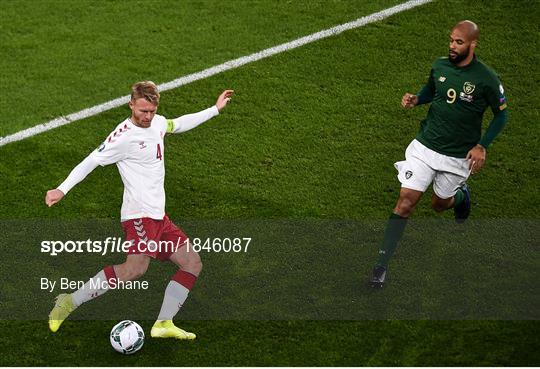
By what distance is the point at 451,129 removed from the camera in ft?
30.5

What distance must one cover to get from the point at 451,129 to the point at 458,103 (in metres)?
0.24

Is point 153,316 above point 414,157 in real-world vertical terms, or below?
below

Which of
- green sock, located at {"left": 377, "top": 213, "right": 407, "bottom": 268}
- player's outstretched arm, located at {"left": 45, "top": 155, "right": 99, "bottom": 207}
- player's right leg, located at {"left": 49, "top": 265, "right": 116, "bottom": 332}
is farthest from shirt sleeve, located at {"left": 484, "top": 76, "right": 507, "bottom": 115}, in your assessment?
player's right leg, located at {"left": 49, "top": 265, "right": 116, "bottom": 332}

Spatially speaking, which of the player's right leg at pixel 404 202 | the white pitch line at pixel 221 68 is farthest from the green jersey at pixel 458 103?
the white pitch line at pixel 221 68

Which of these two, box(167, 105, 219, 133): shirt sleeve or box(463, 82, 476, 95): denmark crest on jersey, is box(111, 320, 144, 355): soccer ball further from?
box(463, 82, 476, 95): denmark crest on jersey

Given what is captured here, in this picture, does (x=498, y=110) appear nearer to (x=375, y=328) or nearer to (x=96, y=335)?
(x=375, y=328)

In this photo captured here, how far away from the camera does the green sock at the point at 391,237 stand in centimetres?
924

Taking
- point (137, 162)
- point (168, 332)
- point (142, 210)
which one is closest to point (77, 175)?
point (137, 162)

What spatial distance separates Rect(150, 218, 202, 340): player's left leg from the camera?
344 inches

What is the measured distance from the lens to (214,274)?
9.65 metres

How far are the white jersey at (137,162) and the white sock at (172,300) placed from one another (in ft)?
1.91

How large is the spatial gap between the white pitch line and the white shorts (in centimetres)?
360

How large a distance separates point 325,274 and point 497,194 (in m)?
2.02

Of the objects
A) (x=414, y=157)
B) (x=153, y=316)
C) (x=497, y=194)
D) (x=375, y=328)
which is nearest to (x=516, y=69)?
(x=497, y=194)
